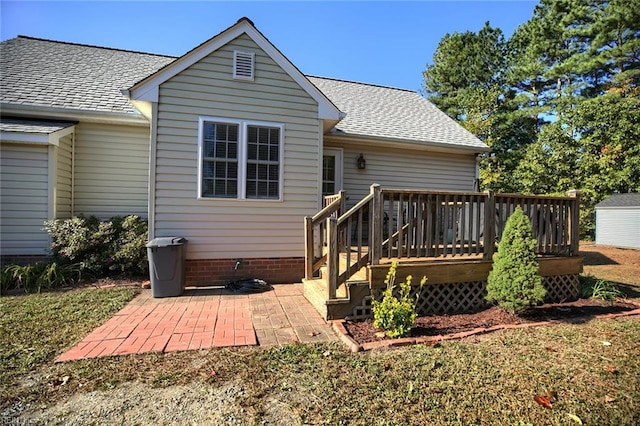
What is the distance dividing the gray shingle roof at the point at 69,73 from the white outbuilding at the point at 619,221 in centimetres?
2156

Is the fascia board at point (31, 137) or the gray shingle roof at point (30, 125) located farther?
the gray shingle roof at point (30, 125)

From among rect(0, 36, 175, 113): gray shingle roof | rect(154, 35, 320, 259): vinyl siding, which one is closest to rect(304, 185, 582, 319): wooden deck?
rect(154, 35, 320, 259): vinyl siding

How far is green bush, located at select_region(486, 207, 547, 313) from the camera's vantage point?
13.7 feet

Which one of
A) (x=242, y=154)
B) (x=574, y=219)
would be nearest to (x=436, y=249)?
(x=574, y=219)

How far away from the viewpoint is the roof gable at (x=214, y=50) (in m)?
5.73

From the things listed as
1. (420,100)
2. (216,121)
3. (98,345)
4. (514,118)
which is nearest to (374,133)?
(216,121)

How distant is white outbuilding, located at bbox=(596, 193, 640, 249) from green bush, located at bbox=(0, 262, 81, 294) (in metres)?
22.2

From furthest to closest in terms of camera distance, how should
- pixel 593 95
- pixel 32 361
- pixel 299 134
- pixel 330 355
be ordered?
pixel 593 95 → pixel 299 134 → pixel 330 355 → pixel 32 361

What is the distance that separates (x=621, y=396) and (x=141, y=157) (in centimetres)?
893

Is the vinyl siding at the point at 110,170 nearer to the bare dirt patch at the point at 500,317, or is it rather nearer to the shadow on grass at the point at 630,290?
the bare dirt patch at the point at 500,317

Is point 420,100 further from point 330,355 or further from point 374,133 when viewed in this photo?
point 330,355

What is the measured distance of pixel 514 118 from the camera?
22766mm

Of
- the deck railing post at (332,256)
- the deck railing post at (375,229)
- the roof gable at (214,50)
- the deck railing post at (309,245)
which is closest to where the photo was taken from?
the deck railing post at (332,256)

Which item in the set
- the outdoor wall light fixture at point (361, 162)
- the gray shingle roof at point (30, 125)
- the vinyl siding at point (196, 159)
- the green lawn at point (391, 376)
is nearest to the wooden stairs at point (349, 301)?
the green lawn at point (391, 376)
